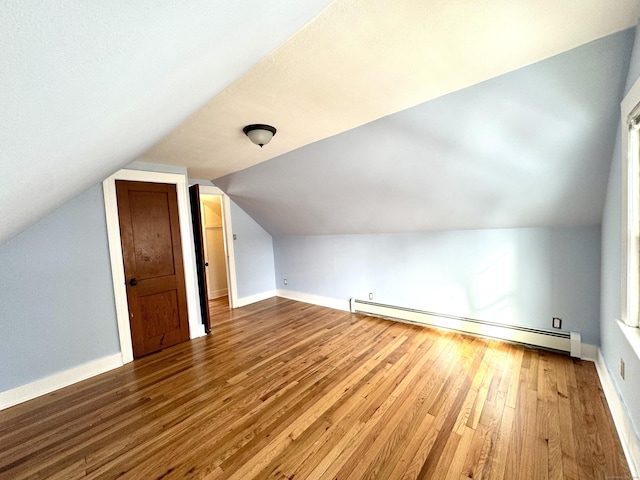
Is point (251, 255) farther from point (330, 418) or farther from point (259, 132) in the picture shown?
point (330, 418)

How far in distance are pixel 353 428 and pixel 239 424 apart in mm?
828

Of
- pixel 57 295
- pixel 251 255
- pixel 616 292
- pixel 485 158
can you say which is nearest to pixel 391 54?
pixel 485 158

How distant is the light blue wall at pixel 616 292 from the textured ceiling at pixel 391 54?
0.43m

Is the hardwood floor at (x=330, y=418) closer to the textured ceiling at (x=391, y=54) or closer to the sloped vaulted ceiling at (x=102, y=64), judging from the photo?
the sloped vaulted ceiling at (x=102, y=64)

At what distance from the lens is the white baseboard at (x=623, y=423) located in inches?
54.0

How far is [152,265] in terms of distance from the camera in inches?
122

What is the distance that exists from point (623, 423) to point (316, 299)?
3671 mm

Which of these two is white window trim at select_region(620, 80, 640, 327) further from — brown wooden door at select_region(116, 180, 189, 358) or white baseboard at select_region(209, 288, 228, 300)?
white baseboard at select_region(209, 288, 228, 300)

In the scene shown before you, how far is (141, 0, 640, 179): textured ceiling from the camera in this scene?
1.16 metres

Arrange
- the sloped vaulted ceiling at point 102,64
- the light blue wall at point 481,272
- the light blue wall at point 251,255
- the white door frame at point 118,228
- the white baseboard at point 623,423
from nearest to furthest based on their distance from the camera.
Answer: the sloped vaulted ceiling at point 102,64 → the white baseboard at point 623,423 → the light blue wall at point 481,272 → the white door frame at point 118,228 → the light blue wall at point 251,255

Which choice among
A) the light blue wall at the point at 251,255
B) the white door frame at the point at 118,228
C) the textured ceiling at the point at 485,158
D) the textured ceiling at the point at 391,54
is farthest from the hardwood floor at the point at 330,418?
the textured ceiling at the point at 391,54

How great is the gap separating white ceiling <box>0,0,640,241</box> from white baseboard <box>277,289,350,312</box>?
2.98m

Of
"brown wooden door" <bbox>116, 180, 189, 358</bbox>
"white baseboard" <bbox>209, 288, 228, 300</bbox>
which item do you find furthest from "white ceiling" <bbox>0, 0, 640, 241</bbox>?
"white baseboard" <bbox>209, 288, 228, 300</bbox>

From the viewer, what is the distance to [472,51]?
1420 millimetres
